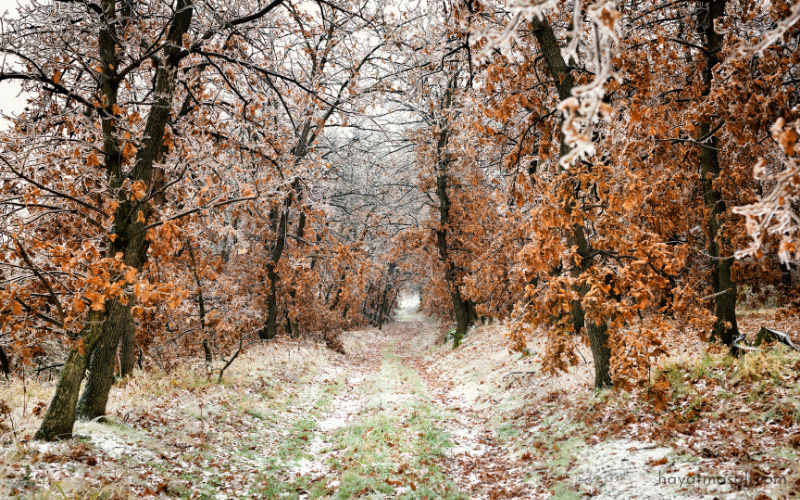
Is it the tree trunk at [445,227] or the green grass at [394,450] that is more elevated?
the tree trunk at [445,227]

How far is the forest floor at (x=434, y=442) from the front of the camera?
4.28 meters

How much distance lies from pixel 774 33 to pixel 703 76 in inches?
301

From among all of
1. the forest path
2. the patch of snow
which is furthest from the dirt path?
the patch of snow

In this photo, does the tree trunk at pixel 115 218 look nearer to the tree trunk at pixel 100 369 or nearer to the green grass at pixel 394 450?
the tree trunk at pixel 100 369

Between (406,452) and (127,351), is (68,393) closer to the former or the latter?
(127,351)

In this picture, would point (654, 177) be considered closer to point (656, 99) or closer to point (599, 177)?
point (656, 99)

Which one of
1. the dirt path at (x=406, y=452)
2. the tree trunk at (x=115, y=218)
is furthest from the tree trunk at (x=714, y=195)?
the tree trunk at (x=115, y=218)

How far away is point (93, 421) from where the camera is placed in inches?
224

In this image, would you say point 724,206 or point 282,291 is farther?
point 282,291

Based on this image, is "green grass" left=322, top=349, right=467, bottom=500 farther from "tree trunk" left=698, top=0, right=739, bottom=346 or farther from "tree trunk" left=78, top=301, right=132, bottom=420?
"tree trunk" left=698, top=0, right=739, bottom=346

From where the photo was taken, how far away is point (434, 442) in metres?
7.05

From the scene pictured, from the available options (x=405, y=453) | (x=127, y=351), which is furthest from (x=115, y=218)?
(x=405, y=453)

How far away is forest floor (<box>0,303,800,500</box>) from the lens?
14.0ft

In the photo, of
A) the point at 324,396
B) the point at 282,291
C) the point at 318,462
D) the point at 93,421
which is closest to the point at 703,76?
the point at 318,462
